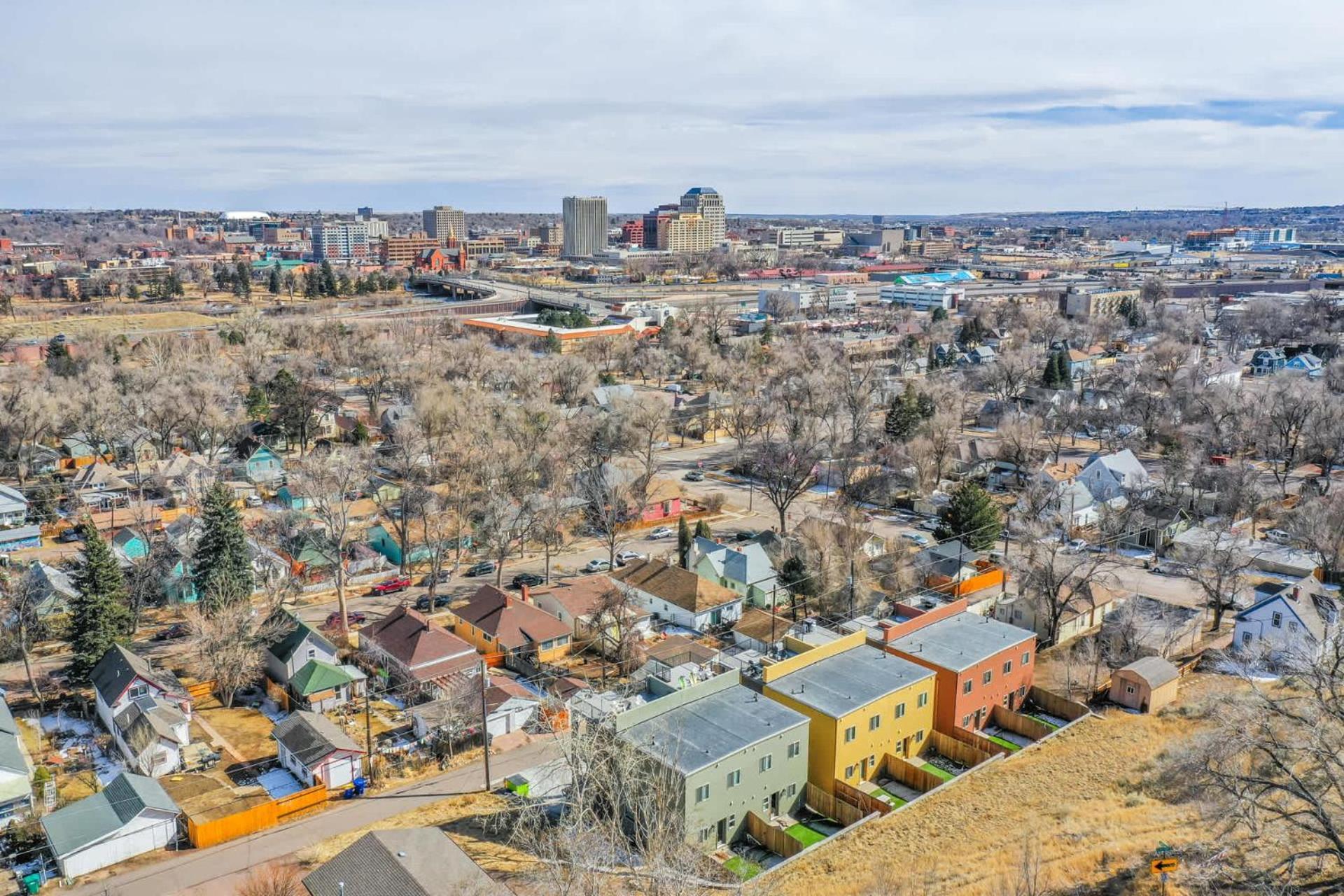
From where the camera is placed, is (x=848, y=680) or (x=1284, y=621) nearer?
(x=848, y=680)

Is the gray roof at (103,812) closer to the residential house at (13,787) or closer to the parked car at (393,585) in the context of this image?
the residential house at (13,787)

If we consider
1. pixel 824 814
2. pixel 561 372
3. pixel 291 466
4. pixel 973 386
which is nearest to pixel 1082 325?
pixel 973 386

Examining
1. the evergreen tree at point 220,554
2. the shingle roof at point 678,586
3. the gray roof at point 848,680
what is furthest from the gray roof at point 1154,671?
the evergreen tree at point 220,554

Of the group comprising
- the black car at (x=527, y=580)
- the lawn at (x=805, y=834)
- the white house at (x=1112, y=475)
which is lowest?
the lawn at (x=805, y=834)

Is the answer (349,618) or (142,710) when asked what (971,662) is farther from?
(142,710)

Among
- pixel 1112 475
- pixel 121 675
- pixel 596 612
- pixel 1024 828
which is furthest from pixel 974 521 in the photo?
pixel 121 675

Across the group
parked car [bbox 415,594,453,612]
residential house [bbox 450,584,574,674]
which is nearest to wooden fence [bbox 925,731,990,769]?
residential house [bbox 450,584,574,674]

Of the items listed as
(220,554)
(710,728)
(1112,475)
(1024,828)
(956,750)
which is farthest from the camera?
(1112,475)

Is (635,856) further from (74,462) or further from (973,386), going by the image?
(973,386)

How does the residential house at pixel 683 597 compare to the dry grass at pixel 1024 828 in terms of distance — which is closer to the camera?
the dry grass at pixel 1024 828
